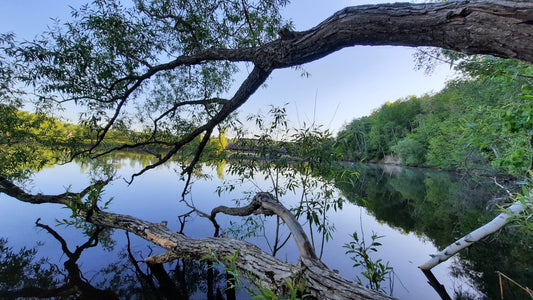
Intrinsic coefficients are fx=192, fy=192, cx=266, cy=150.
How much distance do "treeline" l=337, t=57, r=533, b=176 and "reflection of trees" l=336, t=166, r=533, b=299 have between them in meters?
1.16

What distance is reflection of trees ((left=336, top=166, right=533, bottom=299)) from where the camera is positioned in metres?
3.38

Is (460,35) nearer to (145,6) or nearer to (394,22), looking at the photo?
(394,22)

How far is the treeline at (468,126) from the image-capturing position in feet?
6.17

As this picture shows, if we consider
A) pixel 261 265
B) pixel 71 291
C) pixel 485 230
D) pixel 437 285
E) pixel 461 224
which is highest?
pixel 71 291

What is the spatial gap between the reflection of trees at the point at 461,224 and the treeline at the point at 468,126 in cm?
116

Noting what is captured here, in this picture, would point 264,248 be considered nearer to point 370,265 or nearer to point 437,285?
point 370,265

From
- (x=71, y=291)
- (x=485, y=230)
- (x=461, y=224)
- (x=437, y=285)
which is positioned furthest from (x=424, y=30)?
(x=461, y=224)

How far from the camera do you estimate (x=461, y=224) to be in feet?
20.0

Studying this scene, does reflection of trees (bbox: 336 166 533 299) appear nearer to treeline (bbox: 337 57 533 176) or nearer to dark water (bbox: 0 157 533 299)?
dark water (bbox: 0 157 533 299)

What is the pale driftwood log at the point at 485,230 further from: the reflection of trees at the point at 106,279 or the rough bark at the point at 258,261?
the reflection of trees at the point at 106,279

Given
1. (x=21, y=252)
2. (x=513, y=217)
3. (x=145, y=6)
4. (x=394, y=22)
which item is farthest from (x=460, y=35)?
(x=21, y=252)

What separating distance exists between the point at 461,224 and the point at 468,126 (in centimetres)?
624

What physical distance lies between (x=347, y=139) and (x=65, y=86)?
354 centimetres

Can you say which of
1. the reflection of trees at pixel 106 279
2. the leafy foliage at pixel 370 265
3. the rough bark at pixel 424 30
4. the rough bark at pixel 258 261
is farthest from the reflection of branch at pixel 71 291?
the rough bark at pixel 424 30
